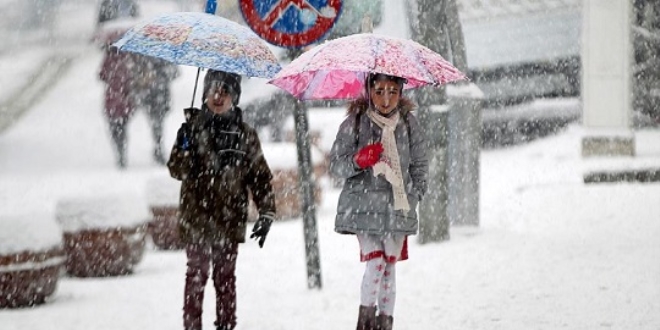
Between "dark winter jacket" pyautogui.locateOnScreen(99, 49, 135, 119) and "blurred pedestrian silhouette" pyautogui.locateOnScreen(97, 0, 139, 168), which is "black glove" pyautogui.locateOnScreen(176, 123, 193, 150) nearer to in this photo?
"blurred pedestrian silhouette" pyautogui.locateOnScreen(97, 0, 139, 168)

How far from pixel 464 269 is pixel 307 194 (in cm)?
167

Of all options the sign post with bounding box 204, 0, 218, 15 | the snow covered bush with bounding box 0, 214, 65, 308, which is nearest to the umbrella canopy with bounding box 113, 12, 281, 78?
the sign post with bounding box 204, 0, 218, 15

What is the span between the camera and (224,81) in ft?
21.5

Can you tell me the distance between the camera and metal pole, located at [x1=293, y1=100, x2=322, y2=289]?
840 centimetres

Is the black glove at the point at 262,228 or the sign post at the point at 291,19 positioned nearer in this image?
the black glove at the point at 262,228

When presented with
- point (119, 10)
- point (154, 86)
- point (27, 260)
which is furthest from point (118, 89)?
point (27, 260)

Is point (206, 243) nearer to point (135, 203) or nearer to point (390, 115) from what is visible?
point (390, 115)

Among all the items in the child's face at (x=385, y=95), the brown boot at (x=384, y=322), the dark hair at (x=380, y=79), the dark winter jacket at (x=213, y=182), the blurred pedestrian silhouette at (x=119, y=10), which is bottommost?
the brown boot at (x=384, y=322)

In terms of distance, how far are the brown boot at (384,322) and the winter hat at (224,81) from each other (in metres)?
1.48

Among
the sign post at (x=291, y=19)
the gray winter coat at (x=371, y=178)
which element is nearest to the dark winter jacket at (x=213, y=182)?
the gray winter coat at (x=371, y=178)

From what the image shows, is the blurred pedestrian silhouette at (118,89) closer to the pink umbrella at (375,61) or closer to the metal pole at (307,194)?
the metal pole at (307,194)

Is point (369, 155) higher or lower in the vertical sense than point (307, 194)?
higher

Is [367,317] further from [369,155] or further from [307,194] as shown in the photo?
[307,194]

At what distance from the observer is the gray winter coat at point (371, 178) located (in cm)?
611
